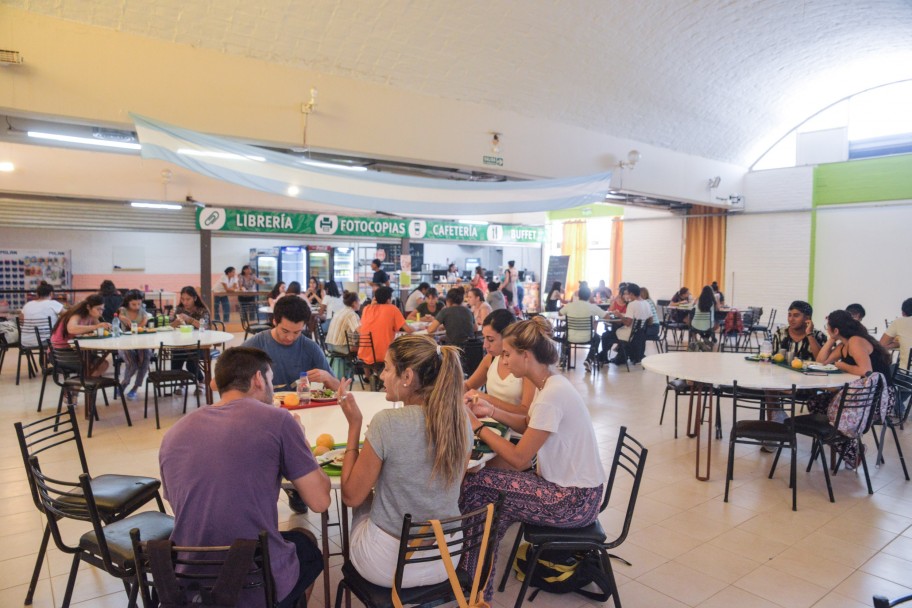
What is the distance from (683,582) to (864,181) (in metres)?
11.3

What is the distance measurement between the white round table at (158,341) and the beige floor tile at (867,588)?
5.31 metres

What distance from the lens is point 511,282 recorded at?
1329 centimetres

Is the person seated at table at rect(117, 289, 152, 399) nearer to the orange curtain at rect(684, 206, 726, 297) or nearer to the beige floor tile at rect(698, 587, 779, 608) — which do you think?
the beige floor tile at rect(698, 587, 779, 608)

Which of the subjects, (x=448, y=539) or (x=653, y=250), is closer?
(x=448, y=539)

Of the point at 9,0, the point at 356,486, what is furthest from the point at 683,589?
the point at 9,0

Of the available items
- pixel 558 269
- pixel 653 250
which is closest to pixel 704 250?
pixel 653 250

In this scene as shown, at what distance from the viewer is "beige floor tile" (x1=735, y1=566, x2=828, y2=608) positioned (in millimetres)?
2920

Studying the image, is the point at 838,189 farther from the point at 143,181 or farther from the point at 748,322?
the point at 143,181

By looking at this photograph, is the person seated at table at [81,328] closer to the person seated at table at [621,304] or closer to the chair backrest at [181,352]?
the chair backrest at [181,352]

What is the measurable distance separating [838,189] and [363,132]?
1033 cm

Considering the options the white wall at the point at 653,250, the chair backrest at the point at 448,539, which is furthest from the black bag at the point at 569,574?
the white wall at the point at 653,250

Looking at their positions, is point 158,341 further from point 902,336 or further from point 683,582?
point 902,336

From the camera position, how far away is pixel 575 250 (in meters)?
18.2

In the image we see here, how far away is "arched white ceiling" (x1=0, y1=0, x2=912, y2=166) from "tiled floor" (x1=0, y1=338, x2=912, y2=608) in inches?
144
